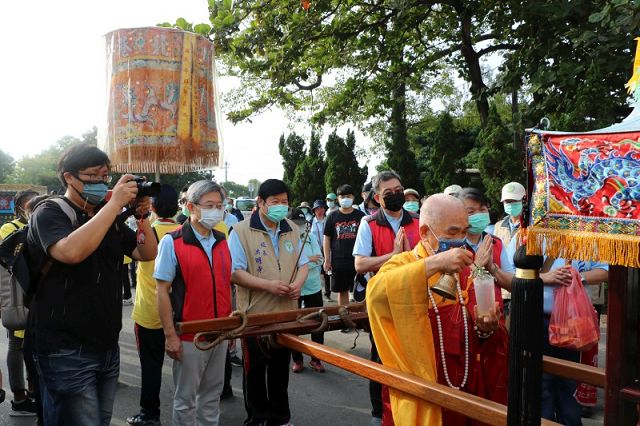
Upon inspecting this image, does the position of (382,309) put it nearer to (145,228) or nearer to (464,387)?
(464,387)

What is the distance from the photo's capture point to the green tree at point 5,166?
68688 mm

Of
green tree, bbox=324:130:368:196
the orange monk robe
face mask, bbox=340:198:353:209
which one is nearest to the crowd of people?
the orange monk robe

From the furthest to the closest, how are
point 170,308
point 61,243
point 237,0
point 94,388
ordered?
point 237,0 < point 170,308 < point 94,388 < point 61,243

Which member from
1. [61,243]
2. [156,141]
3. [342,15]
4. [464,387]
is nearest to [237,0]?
[342,15]

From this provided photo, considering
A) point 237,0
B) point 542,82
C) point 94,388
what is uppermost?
point 237,0

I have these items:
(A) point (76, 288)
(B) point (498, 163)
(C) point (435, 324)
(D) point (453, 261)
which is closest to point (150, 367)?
(A) point (76, 288)

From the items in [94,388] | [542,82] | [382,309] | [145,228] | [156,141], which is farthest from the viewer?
[542,82]

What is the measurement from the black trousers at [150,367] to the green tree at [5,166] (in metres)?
73.4

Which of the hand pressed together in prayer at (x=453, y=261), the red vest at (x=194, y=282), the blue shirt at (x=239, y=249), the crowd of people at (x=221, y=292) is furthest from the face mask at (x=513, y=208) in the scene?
the hand pressed together in prayer at (x=453, y=261)

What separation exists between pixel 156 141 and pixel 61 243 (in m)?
1.64

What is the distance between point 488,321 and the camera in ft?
8.46

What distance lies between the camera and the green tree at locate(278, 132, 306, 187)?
79.0ft

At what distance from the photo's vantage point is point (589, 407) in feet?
15.6

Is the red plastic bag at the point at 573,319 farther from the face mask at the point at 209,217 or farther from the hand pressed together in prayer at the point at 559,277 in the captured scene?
the face mask at the point at 209,217
